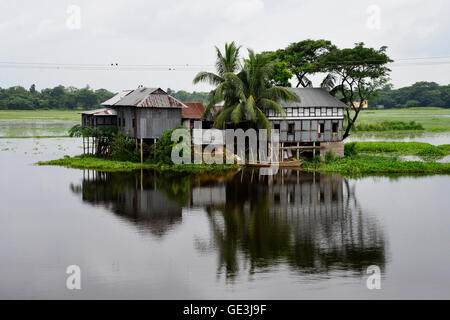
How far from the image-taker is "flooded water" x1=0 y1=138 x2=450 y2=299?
13.5 m

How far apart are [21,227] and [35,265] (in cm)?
453

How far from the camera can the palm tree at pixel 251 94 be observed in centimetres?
3441

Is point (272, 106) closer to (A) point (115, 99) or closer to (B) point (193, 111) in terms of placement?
(B) point (193, 111)

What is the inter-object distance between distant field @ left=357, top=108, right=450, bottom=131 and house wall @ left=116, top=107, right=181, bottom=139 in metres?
41.3

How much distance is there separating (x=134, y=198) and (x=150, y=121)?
1165 centimetres

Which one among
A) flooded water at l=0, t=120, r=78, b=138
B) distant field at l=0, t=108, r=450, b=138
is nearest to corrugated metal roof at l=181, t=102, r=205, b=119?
flooded water at l=0, t=120, r=78, b=138

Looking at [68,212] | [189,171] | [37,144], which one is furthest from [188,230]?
[37,144]

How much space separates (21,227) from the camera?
19.0 m

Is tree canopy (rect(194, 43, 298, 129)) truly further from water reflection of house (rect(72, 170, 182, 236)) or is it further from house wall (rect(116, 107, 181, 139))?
water reflection of house (rect(72, 170, 182, 236))

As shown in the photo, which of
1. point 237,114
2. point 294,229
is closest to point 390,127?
point 237,114

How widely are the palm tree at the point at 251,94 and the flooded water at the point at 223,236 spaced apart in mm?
5995

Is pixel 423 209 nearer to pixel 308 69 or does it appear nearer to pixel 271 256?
pixel 271 256
